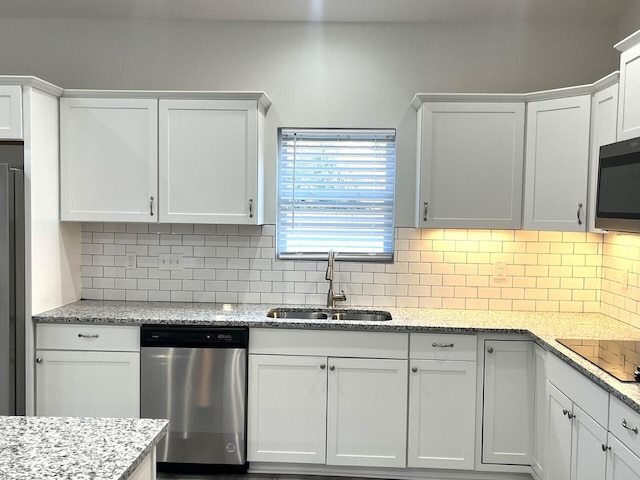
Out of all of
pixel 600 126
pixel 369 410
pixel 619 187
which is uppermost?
pixel 600 126

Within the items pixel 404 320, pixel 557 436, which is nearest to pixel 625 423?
pixel 557 436

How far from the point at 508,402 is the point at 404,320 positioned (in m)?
0.72

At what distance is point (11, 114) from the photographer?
9.89 ft

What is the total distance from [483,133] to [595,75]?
3.09 feet

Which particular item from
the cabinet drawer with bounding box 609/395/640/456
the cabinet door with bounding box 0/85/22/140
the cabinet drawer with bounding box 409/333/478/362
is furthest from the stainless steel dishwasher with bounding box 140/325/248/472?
the cabinet drawer with bounding box 609/395/640/456

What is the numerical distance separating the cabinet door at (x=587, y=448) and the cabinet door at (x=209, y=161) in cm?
205

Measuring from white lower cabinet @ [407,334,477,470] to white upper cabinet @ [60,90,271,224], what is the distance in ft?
4.37

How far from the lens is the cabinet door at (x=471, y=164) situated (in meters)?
3.20

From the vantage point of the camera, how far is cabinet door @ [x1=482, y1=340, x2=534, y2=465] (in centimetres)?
298

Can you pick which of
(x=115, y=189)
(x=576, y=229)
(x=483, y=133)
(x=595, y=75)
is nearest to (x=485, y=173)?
(x=483, y=133)

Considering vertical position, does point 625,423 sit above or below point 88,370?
above

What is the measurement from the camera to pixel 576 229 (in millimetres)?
3057

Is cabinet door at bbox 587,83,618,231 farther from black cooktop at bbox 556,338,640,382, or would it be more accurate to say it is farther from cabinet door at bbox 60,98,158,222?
cabinet door at bbox 60,98,158,222

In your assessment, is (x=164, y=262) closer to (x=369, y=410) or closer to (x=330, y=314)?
(x=330, y=314)
